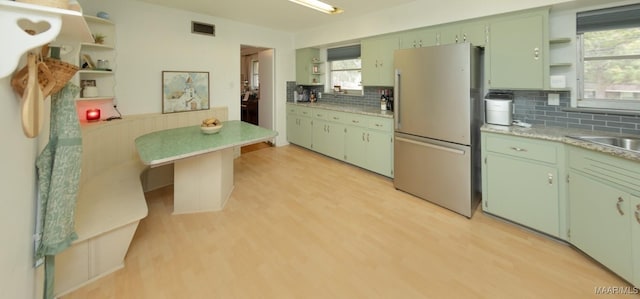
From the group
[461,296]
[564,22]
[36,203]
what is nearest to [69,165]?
[36,203]

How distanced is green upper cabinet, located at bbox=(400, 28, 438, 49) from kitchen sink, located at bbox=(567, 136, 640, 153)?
186 centimetres

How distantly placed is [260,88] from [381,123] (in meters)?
3.38

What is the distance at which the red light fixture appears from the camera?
314cm

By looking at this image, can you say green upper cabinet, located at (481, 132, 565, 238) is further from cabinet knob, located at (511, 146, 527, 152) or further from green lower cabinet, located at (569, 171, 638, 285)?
green lower cabinet, located at (569, 171, 638, 285)

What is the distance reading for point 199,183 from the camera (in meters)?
2.90

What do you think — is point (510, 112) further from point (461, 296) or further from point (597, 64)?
point (461, 296)

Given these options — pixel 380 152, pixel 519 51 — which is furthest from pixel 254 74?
pixel 519 51

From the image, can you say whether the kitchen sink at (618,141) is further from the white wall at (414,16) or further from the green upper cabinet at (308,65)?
the green upper cabinet at (308,65)

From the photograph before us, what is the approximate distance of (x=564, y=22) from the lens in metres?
2.67

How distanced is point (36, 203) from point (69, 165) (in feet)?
0.70

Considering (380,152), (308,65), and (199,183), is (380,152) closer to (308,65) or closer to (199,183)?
(199,183)

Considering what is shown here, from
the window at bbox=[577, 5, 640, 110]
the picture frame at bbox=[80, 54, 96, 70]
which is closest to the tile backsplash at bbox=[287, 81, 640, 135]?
the window at bbox=[577, 5, 640, 110]

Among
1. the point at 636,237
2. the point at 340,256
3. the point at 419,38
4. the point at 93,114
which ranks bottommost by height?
the point at 340,256

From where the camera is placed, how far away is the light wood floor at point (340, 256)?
1810mm
